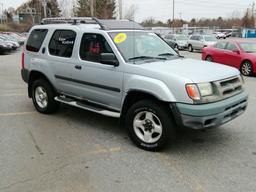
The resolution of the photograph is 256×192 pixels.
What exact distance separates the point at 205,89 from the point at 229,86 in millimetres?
600

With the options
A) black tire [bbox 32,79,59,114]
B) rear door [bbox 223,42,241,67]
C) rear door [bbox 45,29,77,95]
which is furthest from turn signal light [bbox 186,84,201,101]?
rear door [bbox 223,42,241,67]

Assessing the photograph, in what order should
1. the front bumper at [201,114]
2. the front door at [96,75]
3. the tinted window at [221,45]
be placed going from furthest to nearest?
1. the tinted window at [221,45]
2. the front door at [96,75]
3. the front bumper at [201,114]

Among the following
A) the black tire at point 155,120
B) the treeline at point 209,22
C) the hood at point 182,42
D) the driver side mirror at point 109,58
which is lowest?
the black tire at point 155,120

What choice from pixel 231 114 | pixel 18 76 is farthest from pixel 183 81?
pixel 18 76

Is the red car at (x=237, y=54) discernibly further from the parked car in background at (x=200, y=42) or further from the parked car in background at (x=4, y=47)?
the parked car in background at (x=4, y=47)

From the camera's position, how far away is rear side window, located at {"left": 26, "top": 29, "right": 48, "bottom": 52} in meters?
6.39

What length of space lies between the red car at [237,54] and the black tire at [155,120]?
366 inches

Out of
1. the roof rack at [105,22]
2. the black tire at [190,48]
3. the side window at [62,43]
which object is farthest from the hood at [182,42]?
the side window at [62,43]

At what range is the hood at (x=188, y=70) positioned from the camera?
14.1 feet

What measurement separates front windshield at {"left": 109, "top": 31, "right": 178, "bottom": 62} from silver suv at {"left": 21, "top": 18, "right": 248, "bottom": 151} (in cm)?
2

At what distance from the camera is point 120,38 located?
5195 millimetres

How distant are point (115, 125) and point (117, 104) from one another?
0.96 m

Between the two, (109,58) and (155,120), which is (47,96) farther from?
(155,120)

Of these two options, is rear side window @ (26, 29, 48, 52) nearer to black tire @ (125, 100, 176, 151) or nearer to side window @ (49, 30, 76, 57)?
side window @ (49, 30, 76, 57)
